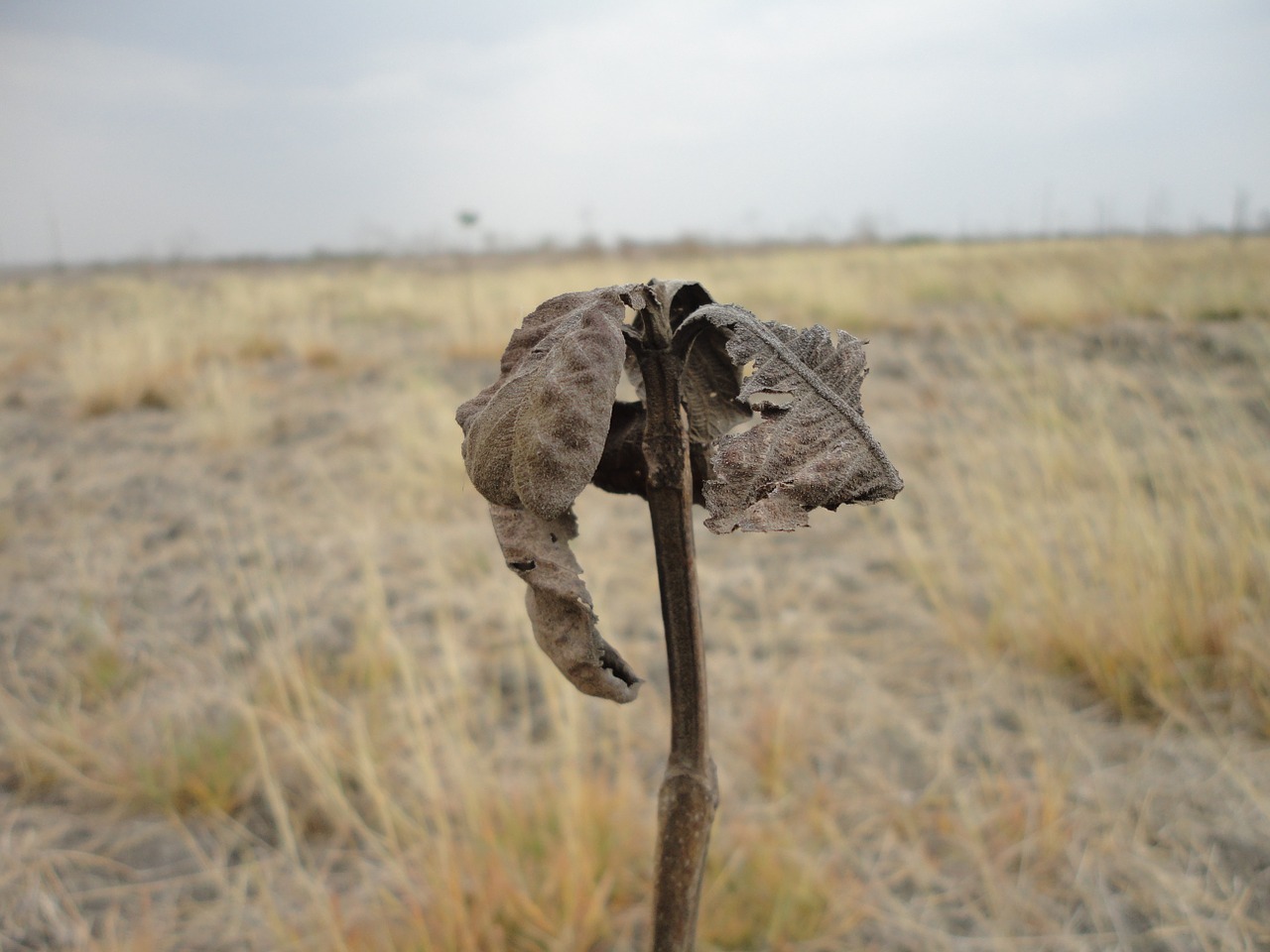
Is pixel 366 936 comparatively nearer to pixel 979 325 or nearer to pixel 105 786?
pixel 105 786

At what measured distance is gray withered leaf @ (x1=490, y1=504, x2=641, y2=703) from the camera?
14.0 inches

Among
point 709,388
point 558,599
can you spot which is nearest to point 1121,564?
point 709,388

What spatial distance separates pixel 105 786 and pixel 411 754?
61cm

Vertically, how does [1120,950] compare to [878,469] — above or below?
below

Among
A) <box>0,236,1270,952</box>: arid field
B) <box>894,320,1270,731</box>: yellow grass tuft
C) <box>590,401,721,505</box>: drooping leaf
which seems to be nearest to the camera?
<box>590,401,721,505</box>: drooping leaf

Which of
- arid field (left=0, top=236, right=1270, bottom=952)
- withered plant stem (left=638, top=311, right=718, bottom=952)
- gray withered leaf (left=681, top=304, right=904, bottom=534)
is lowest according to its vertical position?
arid field (left=0, top=236, right=1270, bottom=952)

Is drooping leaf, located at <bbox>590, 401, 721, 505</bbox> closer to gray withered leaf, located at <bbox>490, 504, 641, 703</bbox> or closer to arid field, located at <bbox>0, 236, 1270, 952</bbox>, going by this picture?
gray withered leaf, located at <bbox>490, 504, 641, 703</bbox>

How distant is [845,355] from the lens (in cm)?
36

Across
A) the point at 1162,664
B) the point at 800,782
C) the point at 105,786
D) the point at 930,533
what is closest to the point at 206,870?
the point at 105,786

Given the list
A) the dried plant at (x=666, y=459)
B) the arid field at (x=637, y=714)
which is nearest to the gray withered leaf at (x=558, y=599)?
the dried plant at (x=666, y=459)

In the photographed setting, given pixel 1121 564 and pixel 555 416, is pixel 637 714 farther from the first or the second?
pixel 555 416

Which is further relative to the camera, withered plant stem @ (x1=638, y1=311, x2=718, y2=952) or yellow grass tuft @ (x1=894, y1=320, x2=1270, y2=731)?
yellow grass tuft @ (x1=894, y1=320, x2=1270, y2=731)

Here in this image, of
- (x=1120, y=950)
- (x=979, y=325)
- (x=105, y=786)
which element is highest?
(x=979, y=325)

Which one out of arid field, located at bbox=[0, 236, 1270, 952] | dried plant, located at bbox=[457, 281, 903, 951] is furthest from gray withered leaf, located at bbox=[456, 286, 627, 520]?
arid field, located at bbox=[0, 236, 1270, 952]
